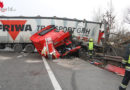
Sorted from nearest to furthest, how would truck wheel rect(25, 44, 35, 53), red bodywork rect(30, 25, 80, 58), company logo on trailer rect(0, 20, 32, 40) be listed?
red bodywork rect(30, 25, 80, 58), company logo on trailer rect(0, 20, 32, 40), truck wheel rect(25, 44, 35, 53)

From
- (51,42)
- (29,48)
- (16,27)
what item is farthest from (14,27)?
(51,42)

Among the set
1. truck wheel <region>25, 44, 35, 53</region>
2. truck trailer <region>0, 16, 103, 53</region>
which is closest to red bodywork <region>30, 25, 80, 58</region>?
truck trailer <region>0, 16, 103, 53</region>

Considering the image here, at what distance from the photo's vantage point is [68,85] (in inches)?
169

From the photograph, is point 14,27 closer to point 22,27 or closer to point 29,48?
point 22,27

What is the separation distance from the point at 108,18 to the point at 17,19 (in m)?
10.8

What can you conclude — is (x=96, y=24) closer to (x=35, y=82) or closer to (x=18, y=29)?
(x=18, y=29)

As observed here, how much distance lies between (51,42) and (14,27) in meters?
6.42

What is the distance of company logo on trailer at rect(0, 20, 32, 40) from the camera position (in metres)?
14.7

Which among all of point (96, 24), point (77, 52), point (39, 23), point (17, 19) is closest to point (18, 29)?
point (17, 19)

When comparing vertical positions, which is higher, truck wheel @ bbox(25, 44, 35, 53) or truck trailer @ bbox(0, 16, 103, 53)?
truck trailer @ bbox(0, 16, 103, 53)

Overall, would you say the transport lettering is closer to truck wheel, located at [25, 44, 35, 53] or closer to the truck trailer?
the truck trailer

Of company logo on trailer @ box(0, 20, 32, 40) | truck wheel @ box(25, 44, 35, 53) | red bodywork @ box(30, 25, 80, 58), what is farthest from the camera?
truck wheel @ box(25, 44, 35, 53)

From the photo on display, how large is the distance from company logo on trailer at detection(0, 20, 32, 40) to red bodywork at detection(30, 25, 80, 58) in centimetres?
378

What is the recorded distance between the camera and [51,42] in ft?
33.4
